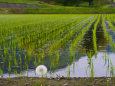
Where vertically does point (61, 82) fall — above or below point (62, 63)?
above

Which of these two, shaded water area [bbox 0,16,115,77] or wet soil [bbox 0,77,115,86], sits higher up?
wet soil [bbox 0,77,115,86]

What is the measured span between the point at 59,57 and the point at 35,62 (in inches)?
48.8

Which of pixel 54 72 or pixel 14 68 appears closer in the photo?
pixel 54 72

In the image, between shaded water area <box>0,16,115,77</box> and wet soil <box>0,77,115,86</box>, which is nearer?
wet soil <box>0,77,115,86</box>

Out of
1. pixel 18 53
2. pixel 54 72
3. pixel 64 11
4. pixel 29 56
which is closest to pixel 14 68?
pixel 54 72

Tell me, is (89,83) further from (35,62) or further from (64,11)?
(64,11)

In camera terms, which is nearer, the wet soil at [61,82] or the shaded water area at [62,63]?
the wet soil at [61,82]

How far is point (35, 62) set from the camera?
802cm

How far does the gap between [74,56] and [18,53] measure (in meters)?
2.18

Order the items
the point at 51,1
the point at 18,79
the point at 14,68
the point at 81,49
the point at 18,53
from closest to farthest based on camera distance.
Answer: the point at 18,79
the point at 14,68
the point at 18,53
the point at 81,49
the point at 51,1

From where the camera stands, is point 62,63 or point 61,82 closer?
point 61,82

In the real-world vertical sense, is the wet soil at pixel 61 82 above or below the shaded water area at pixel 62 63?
above

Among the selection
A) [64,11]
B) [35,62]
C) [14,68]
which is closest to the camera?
[14,68]

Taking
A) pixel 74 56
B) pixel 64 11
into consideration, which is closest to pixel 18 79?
pixel 74 56
